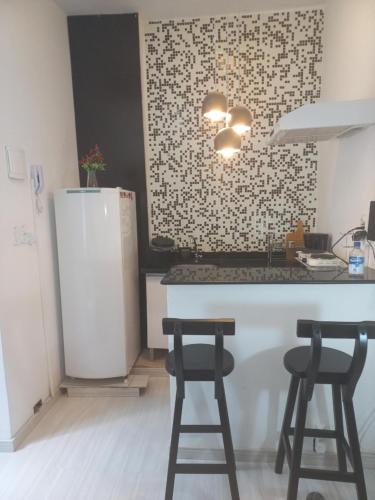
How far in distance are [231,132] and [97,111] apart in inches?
58.0

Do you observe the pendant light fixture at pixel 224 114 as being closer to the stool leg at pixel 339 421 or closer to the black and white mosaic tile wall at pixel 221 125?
the black and white mosaic tile wall at pixel 221 125

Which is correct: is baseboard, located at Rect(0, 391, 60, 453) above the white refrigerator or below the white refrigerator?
below

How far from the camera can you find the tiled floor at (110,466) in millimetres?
1638

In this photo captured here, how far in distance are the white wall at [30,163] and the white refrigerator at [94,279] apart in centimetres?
13

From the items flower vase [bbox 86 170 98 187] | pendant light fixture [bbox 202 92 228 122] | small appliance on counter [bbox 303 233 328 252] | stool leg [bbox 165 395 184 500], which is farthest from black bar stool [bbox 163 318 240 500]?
flower vase [bbox 86 170 98 187]

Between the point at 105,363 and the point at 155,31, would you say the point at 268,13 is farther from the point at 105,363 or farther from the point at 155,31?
the point at 105,363

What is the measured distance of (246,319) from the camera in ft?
5.59

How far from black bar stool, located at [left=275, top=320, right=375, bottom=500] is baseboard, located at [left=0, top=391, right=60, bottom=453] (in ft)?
5.20

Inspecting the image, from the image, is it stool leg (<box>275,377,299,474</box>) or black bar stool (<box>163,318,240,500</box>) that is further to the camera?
stool leg (<box>275,377,299,474</box>)

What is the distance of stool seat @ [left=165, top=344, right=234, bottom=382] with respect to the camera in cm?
140

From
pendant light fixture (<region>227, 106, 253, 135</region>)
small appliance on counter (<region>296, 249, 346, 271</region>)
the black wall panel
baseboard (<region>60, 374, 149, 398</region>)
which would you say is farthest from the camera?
the black wall panel

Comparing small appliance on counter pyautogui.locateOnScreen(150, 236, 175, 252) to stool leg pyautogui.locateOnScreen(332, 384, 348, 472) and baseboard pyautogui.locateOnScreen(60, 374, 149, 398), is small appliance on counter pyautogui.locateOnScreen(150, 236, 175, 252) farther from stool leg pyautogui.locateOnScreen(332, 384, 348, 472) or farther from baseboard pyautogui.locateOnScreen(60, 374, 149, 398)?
stool leg pyautogui.locateOnScreen(332, 384, 348, 472)

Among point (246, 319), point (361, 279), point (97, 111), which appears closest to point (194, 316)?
point (246, 319)

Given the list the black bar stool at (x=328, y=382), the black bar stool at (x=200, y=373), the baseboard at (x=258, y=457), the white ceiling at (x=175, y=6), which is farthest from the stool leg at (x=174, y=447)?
the white ceiling at (x=175, y=6)
